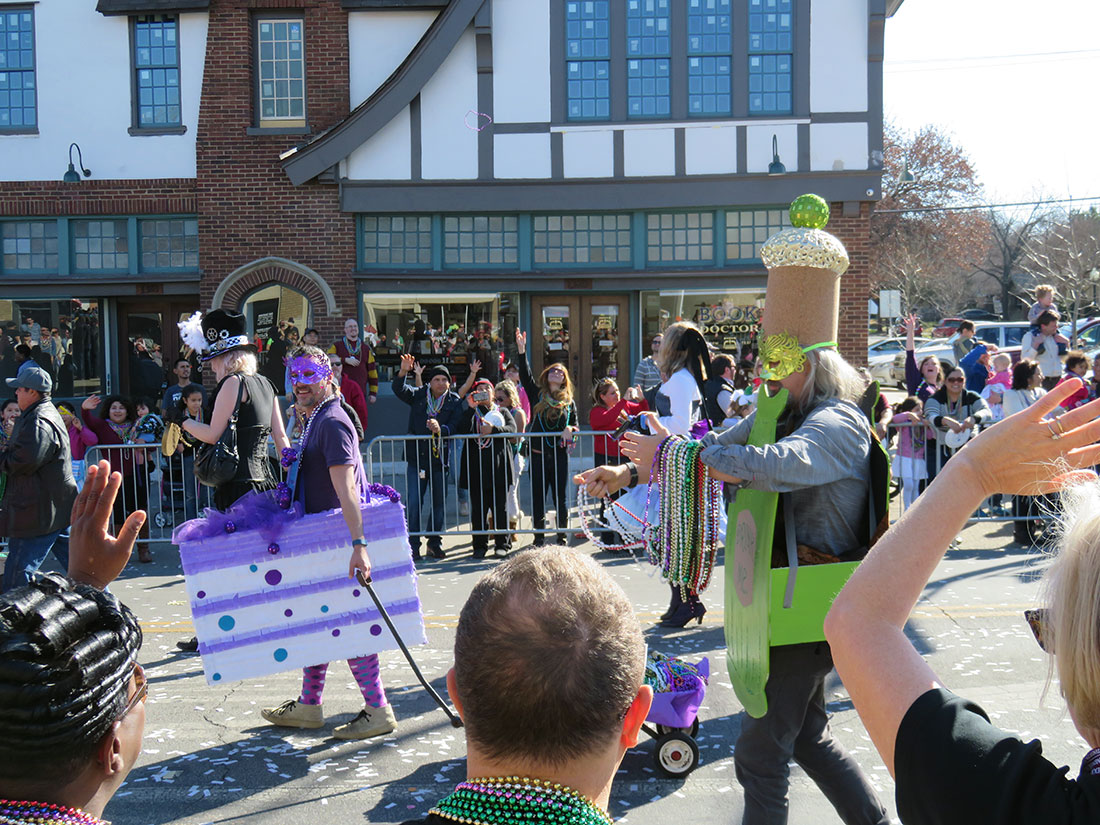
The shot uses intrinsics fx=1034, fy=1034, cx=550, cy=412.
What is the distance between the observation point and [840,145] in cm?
1612

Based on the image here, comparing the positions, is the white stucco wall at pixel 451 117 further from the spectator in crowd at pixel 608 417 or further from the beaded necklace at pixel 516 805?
the beaded necklace at pixel 516 805

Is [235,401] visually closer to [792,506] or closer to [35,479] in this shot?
[35,479]

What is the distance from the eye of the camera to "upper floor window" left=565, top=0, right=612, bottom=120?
638 inches

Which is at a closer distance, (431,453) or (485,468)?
(431,453)

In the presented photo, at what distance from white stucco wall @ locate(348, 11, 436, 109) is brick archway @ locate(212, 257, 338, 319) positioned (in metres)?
2.78

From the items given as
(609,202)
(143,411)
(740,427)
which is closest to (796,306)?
(740,427)

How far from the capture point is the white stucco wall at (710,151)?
16.2 meters

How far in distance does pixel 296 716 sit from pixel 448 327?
1175cm

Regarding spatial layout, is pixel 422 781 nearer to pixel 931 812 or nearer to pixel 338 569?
pixel 338 569

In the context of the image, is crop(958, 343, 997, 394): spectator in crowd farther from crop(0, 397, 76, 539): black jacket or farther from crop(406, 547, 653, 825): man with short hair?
crop(406, 547, 653, 825): man with short hair

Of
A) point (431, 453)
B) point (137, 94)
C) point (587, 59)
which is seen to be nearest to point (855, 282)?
point (587, 59)

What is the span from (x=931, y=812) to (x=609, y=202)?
1539cm

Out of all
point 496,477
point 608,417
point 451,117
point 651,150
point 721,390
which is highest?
point 451,117

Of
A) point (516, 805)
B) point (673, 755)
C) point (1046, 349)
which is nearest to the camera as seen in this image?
point (516, 805)
